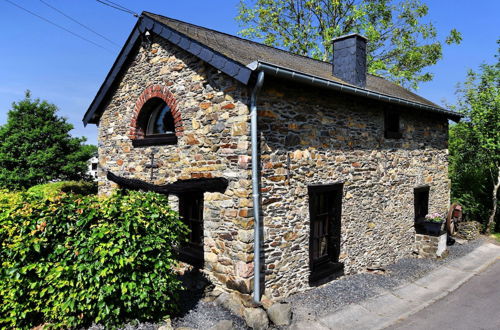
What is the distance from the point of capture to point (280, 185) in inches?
225

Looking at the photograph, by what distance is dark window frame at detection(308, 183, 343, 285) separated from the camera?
21.4 ft

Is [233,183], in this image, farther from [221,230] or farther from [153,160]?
[153,160]

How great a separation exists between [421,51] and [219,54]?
1787 centimetres

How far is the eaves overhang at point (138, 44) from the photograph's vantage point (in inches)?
203

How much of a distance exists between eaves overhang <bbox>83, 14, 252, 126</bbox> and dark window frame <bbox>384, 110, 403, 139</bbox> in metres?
4.79

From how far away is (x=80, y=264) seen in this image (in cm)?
429

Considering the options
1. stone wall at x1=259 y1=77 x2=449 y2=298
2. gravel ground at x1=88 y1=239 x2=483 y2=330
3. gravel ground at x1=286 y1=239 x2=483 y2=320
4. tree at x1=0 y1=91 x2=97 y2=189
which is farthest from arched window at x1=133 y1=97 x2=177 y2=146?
tree at x1=0 y1=91 x2=97 y2=189

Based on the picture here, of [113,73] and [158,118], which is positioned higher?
[113,73]

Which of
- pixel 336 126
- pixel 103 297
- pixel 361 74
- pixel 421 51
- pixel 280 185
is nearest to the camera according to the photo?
pixel 103 297

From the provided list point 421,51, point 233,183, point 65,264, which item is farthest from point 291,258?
point 421,51

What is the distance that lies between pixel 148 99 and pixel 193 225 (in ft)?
10.2

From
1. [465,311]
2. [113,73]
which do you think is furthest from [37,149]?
[465,311]

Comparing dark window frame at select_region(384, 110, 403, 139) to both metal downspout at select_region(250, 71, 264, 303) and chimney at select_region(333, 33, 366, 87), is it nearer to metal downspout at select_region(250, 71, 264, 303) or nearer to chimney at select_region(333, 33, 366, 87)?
chimney at select_region(333, 33, 366, 87)

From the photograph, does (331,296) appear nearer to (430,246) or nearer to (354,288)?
(354,288)
